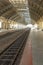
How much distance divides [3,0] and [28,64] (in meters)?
28.6

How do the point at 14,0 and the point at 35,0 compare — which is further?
the point at 14,0

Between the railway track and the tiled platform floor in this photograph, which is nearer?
the tiled platform floor

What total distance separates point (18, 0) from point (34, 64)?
92.6 feet

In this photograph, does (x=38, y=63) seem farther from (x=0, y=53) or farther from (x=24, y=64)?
(x=0, y=53)

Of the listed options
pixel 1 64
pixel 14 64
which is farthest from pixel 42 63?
pixel 1 64

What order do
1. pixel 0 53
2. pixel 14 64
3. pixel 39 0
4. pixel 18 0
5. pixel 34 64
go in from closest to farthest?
1. pixel 34 64
2. pixel 14 64
3. pixel 0 53
4. pixel 39 0
5. pixel 18 0

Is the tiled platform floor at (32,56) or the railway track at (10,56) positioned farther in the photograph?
the railway track at (10,56)

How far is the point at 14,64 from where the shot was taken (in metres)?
7.45

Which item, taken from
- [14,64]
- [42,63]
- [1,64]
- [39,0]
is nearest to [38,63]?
[42,63]

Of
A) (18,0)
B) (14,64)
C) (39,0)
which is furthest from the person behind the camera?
(18,0)

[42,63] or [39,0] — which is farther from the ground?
[39,0]

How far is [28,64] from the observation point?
22.7 feet

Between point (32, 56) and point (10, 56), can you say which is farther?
point (10, 56)

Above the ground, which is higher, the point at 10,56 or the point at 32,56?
the point at 32,56
